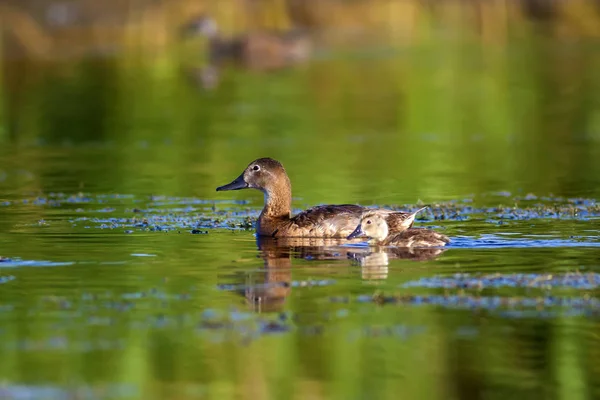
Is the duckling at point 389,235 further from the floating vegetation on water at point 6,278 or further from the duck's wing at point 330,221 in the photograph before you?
the floating vegetation on water at point 6,278

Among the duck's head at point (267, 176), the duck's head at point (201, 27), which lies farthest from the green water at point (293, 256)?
the duck's head at point (201, 27)

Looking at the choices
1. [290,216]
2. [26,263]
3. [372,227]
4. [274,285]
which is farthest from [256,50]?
[274,285]

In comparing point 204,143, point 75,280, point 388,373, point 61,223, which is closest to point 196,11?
point 204,143

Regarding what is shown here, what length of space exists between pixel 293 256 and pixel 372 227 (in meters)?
0.82

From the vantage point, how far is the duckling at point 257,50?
36.6 meters

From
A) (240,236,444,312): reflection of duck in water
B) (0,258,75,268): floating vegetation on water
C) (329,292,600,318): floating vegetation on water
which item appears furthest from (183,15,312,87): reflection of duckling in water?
(329,292,600,318): floating vegetation on water

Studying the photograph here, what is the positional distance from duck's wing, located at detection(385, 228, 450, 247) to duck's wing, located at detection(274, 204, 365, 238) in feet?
2.06

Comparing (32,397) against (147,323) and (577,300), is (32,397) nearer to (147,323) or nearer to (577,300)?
(147,323)

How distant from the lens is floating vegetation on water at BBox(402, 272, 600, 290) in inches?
369

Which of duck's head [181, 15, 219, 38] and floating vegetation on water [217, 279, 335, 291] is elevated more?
duck's head [181, 15, 219, 38]

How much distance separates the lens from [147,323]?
845 centimetres

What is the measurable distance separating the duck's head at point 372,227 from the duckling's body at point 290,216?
116mm

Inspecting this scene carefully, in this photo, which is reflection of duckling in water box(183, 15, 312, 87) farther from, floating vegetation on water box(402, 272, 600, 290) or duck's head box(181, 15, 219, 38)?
floating vegetation on water box(402, 272, 600, 290)

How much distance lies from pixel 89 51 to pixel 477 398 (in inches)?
1296
